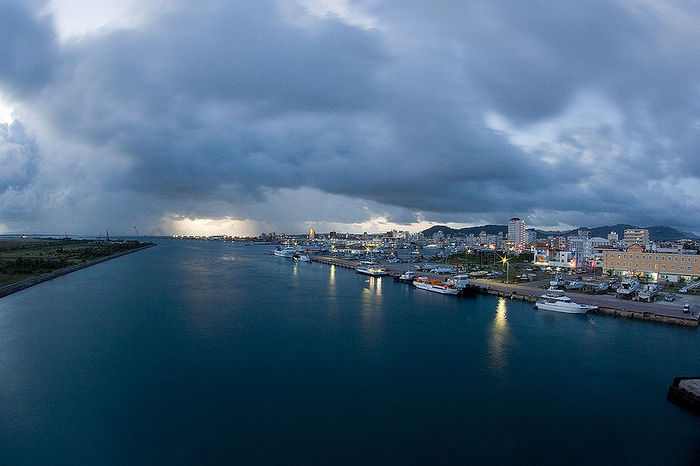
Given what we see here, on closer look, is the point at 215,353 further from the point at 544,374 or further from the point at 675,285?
the point at 675,285

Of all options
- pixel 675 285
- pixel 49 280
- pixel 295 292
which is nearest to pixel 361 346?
pixel 295 292

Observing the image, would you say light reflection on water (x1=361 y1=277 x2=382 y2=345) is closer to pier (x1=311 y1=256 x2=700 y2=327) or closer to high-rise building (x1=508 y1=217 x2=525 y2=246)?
pier (x1=311 y1=256 x2=700 y2=327)

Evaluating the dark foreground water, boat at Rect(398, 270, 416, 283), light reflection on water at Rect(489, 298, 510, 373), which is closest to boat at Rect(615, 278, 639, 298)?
the dark foreground water

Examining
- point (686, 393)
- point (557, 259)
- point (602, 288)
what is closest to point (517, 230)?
point (557, 259)

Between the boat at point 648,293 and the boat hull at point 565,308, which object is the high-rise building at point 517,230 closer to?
the boat at point 648,293

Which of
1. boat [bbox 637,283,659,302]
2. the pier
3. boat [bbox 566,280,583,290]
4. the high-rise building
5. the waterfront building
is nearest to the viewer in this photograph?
the pier

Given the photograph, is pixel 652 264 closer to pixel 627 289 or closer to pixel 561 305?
pixel 627 289

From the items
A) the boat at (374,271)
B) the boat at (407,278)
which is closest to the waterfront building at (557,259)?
the boat at (407,278)
